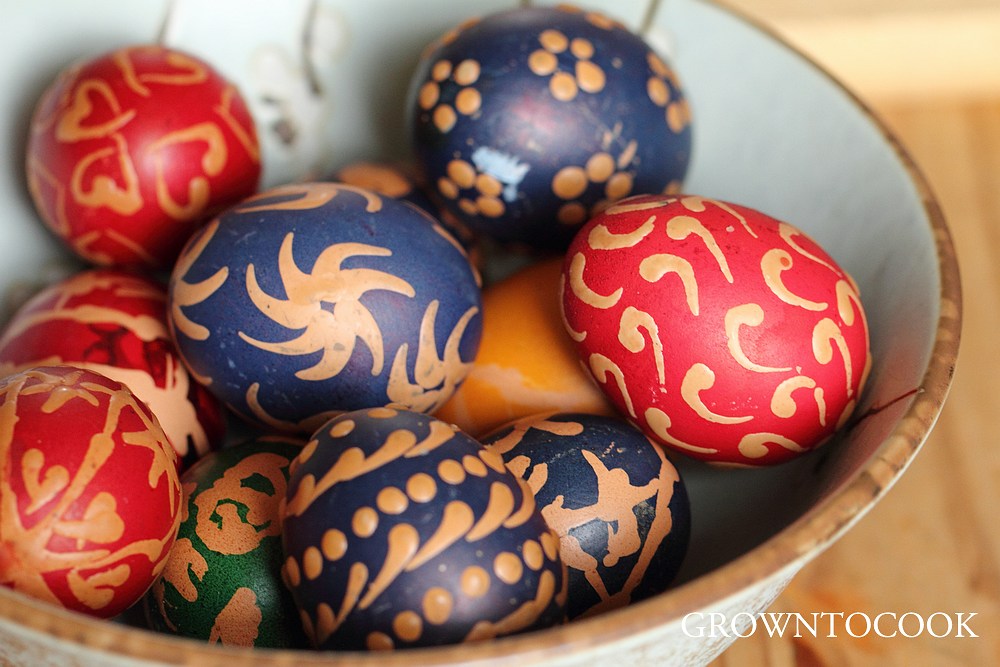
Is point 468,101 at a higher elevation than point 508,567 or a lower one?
higher

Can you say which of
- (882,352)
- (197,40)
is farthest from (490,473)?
(197,40)

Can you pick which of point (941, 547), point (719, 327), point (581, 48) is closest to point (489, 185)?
point (581, 48)

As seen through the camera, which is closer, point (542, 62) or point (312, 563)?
point (312, 563)

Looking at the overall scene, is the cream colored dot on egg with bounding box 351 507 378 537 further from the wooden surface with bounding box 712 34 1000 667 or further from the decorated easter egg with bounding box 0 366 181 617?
the wooden surface with bounding box 712 34 1000 667

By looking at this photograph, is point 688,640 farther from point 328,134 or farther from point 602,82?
point 328,134

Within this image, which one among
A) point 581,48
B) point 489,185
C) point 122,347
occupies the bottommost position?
point 122,347

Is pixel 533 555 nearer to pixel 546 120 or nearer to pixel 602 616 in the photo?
pixel 602 616

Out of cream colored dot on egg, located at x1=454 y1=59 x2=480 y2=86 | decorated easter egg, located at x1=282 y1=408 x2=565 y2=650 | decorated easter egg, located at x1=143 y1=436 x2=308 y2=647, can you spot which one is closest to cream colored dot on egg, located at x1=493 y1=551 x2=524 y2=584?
decorated easter egg, located at x1=282 y1=408 x2=565 y2=650
